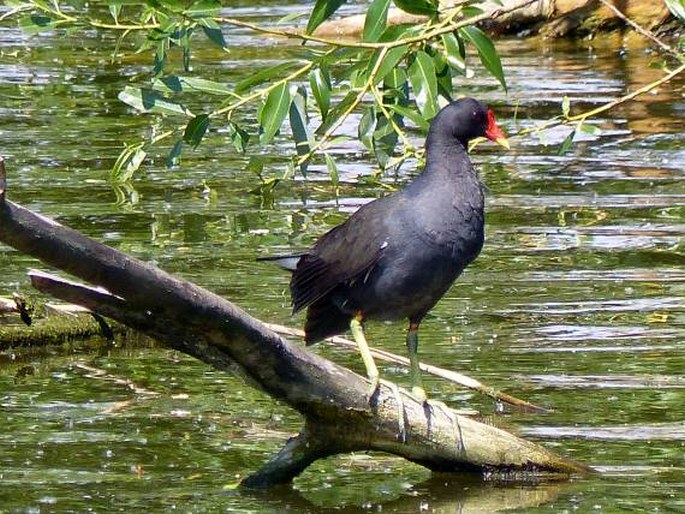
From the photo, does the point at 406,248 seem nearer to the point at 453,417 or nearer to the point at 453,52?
the point at 453,417

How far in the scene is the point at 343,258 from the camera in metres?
5.64

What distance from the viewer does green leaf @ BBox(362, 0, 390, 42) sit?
21.4 feet

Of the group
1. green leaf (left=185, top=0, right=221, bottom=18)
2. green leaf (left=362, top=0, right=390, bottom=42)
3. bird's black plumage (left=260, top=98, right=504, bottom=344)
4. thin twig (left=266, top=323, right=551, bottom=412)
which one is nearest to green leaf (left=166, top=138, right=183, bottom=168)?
green leaf (left=185, top=0, right=221, bottom=18)

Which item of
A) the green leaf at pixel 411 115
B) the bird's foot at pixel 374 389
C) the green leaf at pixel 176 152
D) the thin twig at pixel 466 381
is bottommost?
the thin twig at pixel 466 381

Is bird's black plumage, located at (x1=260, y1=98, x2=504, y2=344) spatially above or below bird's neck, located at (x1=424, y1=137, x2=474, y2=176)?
below

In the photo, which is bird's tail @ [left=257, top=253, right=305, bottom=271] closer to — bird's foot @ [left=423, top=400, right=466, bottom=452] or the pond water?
the pond water

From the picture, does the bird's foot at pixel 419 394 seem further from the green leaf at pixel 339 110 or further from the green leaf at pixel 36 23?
the green leaf at pixel 36 23

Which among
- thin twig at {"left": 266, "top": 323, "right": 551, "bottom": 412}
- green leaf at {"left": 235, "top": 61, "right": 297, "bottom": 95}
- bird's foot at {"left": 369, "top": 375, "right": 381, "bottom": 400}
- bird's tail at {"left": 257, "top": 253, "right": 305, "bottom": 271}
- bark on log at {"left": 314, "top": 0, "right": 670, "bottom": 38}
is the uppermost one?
green leaf at {"left": 235, "top": 61, "right": 297, "bottom": 95}

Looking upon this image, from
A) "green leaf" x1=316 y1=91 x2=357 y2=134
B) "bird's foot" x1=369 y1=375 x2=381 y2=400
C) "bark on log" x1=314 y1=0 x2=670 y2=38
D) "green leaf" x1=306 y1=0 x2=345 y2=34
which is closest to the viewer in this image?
"bird's foot" x1=369 y1=375 x2=381 y2=400

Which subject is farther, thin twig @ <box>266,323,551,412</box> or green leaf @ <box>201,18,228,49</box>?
green leaf @ <box>201,18,228,49</box>

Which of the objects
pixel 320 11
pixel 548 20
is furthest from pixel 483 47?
pixel 548 20

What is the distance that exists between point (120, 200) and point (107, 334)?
3008 millimetres

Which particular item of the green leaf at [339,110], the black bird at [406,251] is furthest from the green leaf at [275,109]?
the black bird at [406,251]

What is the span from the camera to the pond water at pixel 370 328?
5.35 meters
